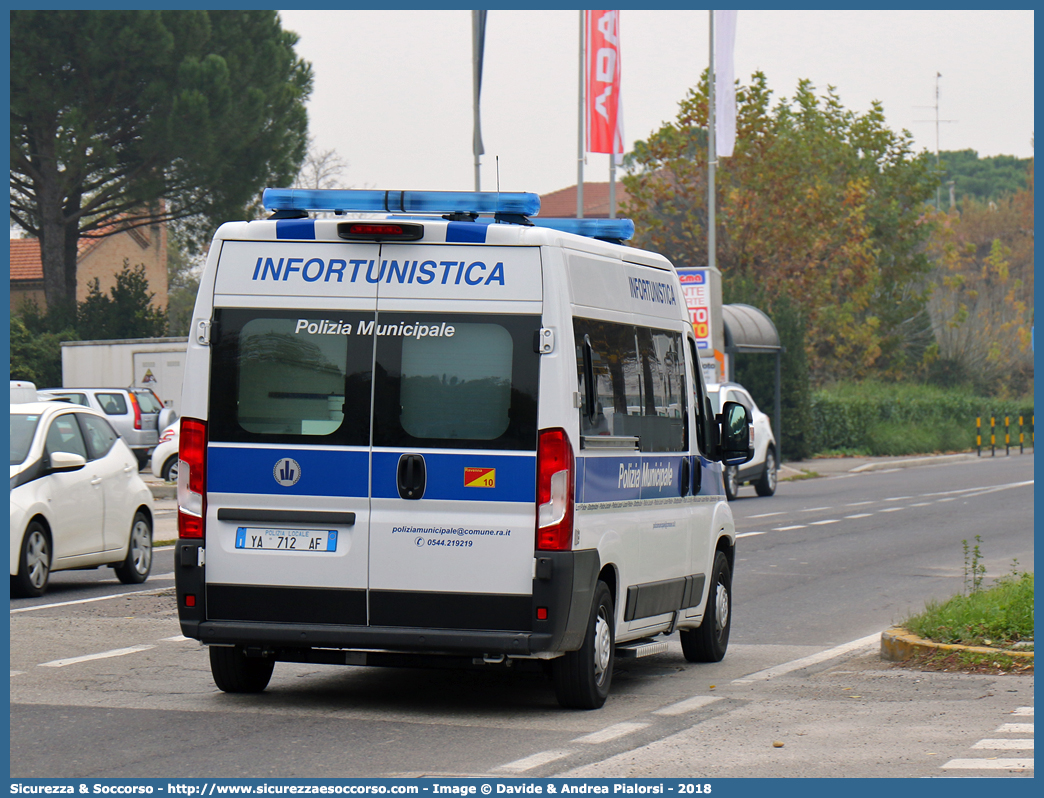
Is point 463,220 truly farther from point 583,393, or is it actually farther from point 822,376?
point 822,376

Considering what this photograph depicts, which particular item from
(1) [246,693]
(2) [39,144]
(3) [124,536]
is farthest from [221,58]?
(1) [246,693]

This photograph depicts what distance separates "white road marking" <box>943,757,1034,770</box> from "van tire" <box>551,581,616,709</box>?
6.41ft

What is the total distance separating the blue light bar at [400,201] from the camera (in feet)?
25.9

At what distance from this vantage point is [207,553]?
788cm

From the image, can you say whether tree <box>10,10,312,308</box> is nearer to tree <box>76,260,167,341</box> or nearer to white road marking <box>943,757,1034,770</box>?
tree <box>76,260,167,341</box>

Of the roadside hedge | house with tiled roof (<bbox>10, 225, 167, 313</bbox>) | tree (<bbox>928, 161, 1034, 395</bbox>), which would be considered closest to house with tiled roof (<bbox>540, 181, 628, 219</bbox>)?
tree (<bbox>928, 161, 1034, 395</bbox>)

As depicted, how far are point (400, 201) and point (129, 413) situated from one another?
25.1 meters

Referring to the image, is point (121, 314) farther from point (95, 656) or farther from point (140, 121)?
point (95, 656)

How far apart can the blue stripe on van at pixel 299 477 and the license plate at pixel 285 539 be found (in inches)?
7.6

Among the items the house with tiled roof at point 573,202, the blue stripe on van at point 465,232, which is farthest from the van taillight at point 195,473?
the house with tiled roof at point 573,202

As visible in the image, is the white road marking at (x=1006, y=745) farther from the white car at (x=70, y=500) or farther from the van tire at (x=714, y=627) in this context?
the white car at (x=70, y=500)

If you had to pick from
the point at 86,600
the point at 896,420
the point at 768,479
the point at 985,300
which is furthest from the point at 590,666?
the point at 985,300

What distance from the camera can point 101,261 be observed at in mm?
63906

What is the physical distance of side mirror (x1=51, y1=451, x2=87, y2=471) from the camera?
520 inches
